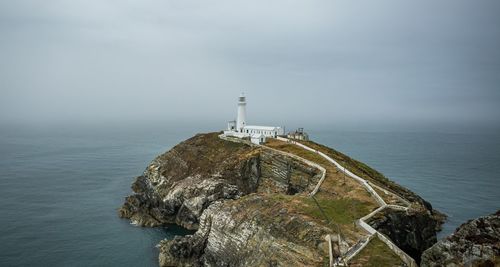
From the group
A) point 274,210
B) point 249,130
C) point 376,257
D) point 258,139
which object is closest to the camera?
point 376,257

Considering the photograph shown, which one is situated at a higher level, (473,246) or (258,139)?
(258,139)

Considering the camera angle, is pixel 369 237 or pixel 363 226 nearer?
pixel 369 237

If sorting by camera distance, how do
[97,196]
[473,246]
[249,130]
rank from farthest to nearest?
[249,130] < [97,196] < [473,246]

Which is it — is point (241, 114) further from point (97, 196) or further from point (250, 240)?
point (250, 240)

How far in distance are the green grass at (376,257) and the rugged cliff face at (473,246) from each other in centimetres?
399

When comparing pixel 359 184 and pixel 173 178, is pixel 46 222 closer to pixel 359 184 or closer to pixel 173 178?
pixel 173 178

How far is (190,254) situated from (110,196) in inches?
1591

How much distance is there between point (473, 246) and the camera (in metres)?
25.8

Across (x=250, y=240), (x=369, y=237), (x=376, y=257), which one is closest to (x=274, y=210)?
(x=250, y=240)

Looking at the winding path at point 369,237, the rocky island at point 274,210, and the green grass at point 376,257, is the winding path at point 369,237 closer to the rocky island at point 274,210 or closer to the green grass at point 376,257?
the rocky island at point 274,210

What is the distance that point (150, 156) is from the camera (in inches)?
5610

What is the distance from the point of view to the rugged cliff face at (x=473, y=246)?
24.9 meters

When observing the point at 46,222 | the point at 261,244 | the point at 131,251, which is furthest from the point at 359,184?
the point at 46,222

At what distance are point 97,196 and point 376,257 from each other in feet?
221
